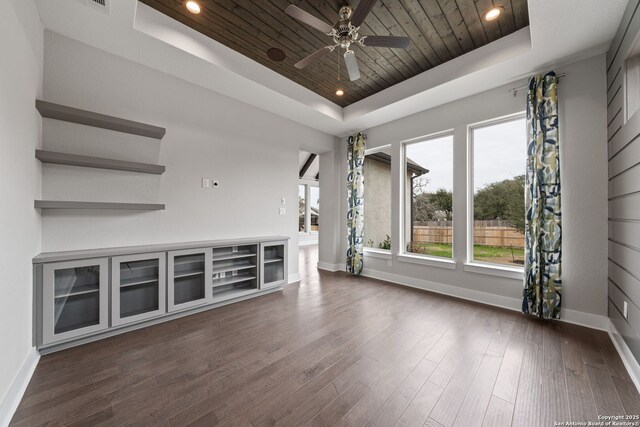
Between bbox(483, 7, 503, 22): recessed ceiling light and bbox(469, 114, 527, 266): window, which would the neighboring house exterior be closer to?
bbox(469, 114, 527, 266): window

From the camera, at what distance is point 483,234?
11.2ft

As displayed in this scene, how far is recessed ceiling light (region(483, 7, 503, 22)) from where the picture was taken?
235cm

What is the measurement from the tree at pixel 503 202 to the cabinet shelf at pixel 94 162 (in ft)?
13.3

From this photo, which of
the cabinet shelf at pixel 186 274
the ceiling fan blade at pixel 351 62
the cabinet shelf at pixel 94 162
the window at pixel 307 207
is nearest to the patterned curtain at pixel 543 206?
the ceiling fan blade at pixel 351 62

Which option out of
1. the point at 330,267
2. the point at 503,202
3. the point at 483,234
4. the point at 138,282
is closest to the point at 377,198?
the point at 330,267

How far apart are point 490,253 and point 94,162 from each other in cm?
467

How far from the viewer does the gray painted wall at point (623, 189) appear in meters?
1.82

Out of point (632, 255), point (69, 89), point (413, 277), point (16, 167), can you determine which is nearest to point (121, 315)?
point (16, 167)

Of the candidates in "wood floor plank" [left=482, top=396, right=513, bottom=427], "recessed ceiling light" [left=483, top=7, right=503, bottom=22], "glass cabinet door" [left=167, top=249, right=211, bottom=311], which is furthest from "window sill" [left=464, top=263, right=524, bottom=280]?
"glass cabinet door" [left=167, top=249, right=211, bottom=311]

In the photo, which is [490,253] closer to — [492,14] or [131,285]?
[492,14]

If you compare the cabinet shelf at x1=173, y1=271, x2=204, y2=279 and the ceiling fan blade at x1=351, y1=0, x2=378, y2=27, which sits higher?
the ceiling fan blade at x1=351, y1=0, x2=378, y2=27

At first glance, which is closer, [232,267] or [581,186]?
[581,186]

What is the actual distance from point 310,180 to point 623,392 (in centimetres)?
832

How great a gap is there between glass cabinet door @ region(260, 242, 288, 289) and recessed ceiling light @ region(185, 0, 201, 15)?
272cm
